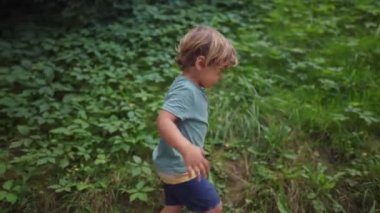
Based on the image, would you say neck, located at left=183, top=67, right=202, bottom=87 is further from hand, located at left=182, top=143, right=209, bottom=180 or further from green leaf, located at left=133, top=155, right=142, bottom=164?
green leaf, located at left=133, top=155, right=142, bottom=164

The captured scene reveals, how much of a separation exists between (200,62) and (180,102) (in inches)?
7.7

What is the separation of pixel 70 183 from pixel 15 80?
1.06 m

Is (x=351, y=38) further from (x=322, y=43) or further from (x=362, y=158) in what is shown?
(x=362, y=158)

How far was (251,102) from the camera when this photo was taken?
3.64 metres

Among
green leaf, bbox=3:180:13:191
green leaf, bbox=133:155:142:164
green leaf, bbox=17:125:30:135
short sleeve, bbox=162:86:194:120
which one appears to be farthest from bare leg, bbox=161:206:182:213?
green leaf, bbox=17:125:30:135

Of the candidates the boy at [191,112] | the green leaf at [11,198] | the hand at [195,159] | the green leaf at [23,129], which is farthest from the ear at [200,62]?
the green leaf at [23,129]

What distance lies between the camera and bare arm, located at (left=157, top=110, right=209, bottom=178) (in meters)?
1.90

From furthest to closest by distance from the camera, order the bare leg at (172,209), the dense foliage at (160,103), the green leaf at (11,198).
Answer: the dense foliage at (160,103), the green leaf at (11,198), the bare leg at (172,209)

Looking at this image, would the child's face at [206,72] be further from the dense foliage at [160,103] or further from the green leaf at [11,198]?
the green leaf at [11,198]

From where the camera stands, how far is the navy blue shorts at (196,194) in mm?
2299

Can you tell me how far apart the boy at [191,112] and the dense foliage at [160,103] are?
61 centimetres

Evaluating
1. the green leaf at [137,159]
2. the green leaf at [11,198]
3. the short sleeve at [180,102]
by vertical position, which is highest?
the short sleeve at [180,102]

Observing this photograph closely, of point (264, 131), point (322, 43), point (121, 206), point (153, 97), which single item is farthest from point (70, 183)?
point (322, 43)

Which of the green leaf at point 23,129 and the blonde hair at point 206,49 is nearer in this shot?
the blonde hair at point 206,49
